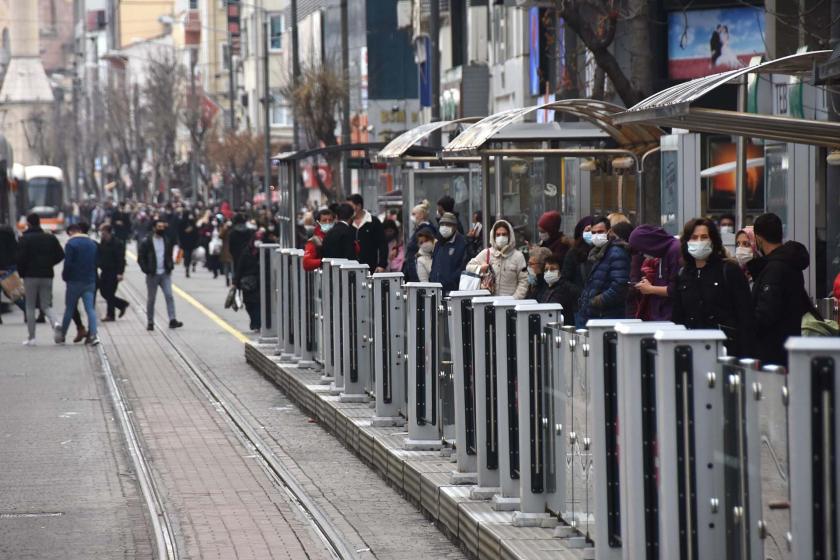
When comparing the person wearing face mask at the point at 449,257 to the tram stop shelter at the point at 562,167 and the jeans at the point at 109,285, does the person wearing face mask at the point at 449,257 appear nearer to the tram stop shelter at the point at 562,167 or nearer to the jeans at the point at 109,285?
the tram stop shelter at the point at 562,167

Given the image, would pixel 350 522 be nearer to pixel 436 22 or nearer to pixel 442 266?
pixel 442 266

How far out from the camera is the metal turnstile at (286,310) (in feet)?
61.6

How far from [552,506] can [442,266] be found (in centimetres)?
857

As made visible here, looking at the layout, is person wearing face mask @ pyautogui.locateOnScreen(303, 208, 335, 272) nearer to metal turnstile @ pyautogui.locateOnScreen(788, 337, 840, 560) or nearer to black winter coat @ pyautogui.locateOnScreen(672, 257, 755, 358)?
black winter coat @ pyautogui.locateOnScreen(672, 257, 755, 358)

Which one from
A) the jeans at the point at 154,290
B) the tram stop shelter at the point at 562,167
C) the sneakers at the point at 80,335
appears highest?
the tram stop shelter at the point at 562,167

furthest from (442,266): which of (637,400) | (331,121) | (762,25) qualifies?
(331,121)

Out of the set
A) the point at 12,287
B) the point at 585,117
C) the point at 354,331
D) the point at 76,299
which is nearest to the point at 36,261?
the point at 76,299

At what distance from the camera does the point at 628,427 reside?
22.0 ft

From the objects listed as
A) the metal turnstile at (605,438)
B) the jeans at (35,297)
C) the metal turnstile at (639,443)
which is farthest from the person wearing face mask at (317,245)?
the metal turnstile at (639,443)

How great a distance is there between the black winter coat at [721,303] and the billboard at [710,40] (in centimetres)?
2131

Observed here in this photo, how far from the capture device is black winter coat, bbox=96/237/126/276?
1163 inches

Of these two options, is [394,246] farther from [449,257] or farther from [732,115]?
[732,115]

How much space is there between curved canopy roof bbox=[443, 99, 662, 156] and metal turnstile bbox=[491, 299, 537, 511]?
7.70 metres

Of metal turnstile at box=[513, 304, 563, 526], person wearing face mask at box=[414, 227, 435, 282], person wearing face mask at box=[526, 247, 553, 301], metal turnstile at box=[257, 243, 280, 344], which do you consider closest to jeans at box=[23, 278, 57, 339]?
metal turnstile at box=[257, 243, 280, 344]
